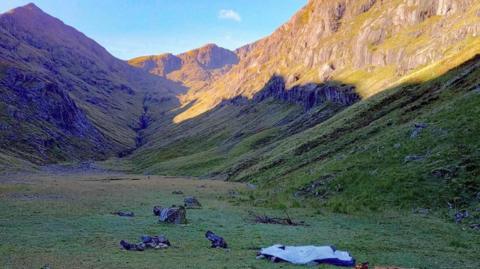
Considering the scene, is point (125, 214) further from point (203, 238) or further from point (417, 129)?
point (417, 129)

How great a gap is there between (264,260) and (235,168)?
9443 centimetres

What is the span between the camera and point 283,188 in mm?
73375

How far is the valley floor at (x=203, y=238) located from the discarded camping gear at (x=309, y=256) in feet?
2.88

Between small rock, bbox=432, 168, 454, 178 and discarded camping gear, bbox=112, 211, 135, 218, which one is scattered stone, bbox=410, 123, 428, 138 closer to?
small rock, bbox=432, 168, 454, 178

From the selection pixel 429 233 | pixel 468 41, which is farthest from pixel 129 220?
pixel 468 41

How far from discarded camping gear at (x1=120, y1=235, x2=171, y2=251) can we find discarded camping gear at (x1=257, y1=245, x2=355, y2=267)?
764 centimetres

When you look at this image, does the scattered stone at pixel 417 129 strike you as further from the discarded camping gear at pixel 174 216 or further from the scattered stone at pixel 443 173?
the discarded camping gear at pixel 174 216

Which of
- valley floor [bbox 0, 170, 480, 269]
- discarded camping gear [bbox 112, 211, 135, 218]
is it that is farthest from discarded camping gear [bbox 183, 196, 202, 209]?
discarded camping gear [bbox 112, 211, 135, 218]

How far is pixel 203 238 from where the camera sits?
35.2 meters

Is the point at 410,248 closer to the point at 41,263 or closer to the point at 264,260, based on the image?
the point at 264,260

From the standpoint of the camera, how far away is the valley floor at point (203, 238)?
27312mm

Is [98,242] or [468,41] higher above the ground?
[468,41]

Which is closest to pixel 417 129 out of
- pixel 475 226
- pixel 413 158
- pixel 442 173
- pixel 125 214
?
pixel 413 158

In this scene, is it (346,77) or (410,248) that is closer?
(410,248)
